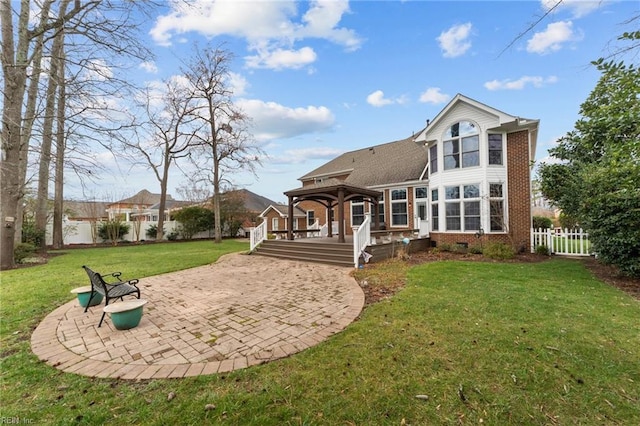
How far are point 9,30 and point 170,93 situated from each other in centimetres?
1628

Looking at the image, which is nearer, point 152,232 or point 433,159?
point 433,159

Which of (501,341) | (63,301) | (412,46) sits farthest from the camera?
(412,46)

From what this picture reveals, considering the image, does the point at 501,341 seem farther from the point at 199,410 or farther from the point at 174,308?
the point at 174,308

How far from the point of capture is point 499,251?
10602mm

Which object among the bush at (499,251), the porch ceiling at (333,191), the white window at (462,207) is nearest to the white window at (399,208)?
the white window at (462,207)

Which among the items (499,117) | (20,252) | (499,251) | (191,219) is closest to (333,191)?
(499,251)

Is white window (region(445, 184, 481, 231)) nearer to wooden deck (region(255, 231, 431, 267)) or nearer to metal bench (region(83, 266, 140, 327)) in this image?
wooden deck (region(255, 231, 431, 267))

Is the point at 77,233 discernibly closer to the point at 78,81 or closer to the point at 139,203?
the point at 78,81

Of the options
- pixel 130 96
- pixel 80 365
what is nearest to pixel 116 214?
pixel 130 96

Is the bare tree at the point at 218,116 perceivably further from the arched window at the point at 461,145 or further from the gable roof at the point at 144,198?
the gable roof at the point at 144,198

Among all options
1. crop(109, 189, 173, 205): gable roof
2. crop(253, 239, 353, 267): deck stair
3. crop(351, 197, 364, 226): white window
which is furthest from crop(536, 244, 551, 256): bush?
crop(109, 189, 173, 205): gable roof

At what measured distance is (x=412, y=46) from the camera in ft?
32.4

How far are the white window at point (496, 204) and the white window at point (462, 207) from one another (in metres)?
0.51

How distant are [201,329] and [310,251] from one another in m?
7.37
